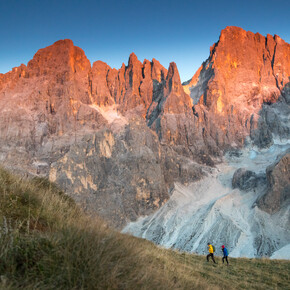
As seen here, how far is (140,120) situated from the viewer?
132 meters

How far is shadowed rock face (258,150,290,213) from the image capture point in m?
85.3

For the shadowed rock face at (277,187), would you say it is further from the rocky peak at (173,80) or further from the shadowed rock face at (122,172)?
the rocky peak at (173,80)

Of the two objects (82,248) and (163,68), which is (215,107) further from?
(82,248)

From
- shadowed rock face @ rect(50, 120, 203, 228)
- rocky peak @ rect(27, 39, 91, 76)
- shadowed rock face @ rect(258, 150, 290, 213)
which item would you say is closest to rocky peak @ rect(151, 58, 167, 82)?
rocky peak @ rect(27, 39, 91, 76)

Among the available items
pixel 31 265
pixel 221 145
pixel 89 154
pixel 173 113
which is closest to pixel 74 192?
pixel 89 154

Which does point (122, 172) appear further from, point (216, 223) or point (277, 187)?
point (277, 187)

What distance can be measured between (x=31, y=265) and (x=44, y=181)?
21.5ft

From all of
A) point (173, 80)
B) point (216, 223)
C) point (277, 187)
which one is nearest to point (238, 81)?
point (173, 80)

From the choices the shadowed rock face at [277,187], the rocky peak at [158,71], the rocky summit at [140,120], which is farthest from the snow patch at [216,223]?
the rocky peak at [158,71]

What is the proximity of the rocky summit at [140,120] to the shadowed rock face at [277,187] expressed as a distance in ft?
1.46

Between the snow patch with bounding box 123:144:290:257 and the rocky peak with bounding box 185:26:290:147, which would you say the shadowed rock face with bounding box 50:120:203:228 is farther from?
the rocky peak with bounding box 185:26:290:147

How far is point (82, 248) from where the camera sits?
13.7ft

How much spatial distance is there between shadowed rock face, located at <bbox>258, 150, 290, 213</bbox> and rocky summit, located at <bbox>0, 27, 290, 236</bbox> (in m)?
0.44

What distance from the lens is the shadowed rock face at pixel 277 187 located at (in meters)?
85.3
